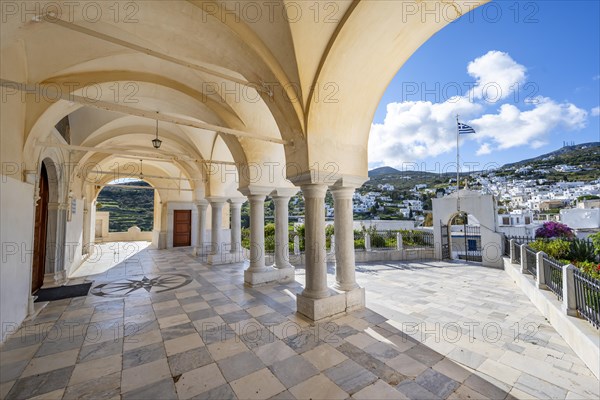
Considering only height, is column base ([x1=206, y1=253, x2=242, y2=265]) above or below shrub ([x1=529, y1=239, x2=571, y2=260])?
below

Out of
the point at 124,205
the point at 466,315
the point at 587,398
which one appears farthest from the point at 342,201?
the point at 124,205

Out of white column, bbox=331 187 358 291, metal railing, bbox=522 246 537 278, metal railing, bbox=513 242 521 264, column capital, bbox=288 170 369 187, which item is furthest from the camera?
metal railing, bbox=513 242 521 264

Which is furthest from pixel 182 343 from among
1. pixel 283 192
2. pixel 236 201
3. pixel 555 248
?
pixel 555 248

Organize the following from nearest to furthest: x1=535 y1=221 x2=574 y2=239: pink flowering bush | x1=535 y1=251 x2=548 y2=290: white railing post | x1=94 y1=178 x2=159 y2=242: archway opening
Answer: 1. x1=535 y1=251 x2=548 y2=290: white railing post
2. x1=535 y1=221 x2=574 y2=239: pink flowering bush
3. x1=94 y1=178 x2=159 y2=242: archway opening

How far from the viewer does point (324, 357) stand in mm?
3162

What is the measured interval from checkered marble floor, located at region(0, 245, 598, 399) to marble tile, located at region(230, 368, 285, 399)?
0.03ft

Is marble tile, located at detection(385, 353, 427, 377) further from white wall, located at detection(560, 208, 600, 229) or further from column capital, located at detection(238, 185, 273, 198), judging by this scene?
white wall, located at detection(560, 208, 600, 229)

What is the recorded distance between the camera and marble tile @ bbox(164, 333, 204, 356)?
3373mm

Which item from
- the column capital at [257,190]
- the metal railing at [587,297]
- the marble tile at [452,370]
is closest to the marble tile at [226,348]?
the marble tile at [452,370]

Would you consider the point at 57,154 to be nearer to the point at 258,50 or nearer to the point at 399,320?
the point at 258,50

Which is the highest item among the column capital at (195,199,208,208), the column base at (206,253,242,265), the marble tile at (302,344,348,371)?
the column capital at (195,199,208,208)

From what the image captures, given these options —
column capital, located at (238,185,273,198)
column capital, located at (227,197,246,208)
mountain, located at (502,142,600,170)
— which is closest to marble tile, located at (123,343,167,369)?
column capital, located at (238,185,273,198)

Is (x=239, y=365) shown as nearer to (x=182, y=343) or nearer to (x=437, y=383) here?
(x=182, y=343)

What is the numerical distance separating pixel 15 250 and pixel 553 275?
9131 millimetres
